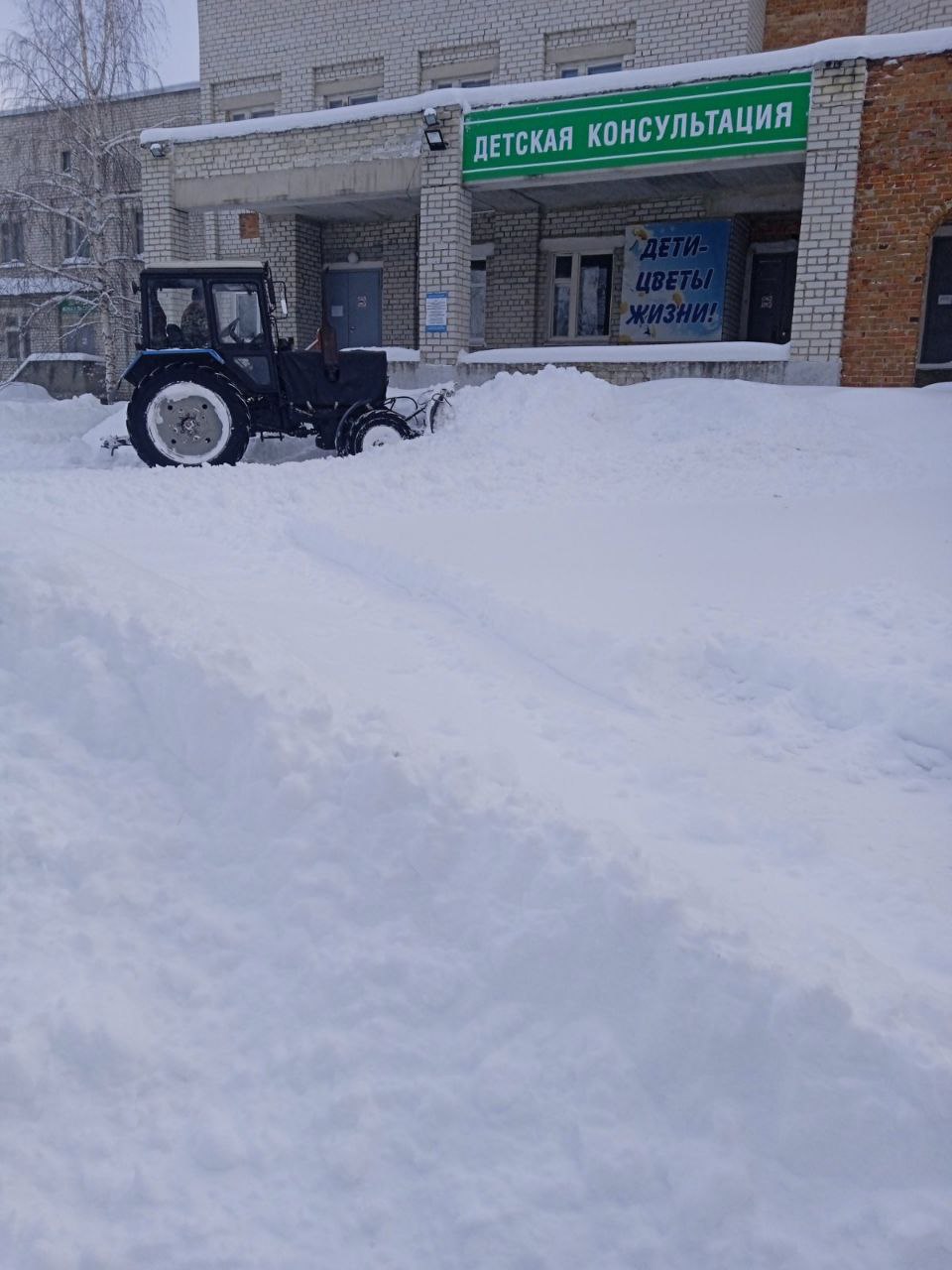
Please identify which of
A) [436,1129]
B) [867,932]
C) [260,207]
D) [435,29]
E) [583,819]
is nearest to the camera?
[436,1129]

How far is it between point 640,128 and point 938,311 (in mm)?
5910

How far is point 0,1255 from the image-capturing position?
1.67 metres

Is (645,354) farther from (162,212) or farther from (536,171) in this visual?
(162,212)

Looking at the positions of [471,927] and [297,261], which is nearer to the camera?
[471,927]

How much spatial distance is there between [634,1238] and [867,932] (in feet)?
3.68

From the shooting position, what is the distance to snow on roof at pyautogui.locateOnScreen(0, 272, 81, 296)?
22531 millimetres

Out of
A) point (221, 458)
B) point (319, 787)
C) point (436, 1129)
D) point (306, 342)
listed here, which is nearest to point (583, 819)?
point (319, 787)

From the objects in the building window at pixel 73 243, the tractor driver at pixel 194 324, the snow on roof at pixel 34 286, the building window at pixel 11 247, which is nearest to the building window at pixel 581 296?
the tractor driver at pixel 194 324

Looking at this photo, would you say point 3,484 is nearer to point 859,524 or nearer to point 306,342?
point 859,524

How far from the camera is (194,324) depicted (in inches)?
411

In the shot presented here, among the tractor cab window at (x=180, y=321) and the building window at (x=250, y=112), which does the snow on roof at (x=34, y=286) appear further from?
the tractor cab window at (x=180, y=321)

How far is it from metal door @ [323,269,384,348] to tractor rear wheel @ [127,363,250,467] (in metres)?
7.69

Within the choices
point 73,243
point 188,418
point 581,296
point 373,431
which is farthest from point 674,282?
point 73,243

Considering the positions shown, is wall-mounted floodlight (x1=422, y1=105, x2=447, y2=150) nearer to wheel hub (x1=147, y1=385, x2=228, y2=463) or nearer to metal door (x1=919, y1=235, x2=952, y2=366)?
wheel hub (x1=147, y1=385, x2=228, y2=463)
